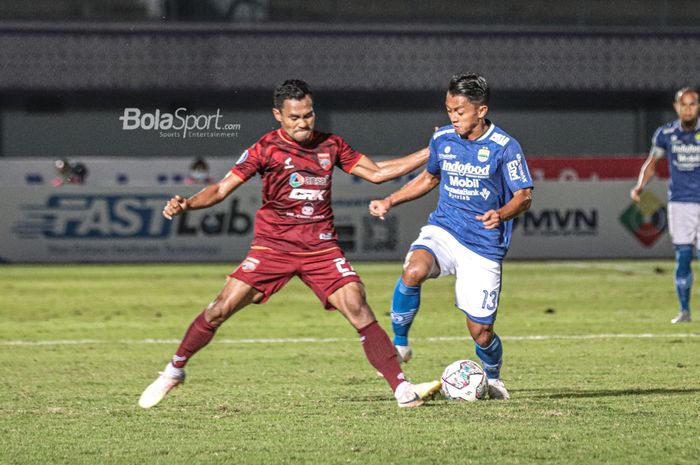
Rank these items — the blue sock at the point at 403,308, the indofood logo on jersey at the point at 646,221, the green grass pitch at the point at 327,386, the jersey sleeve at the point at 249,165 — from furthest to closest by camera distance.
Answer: the indofood logo on jersey at the point at 646,221, the blue sock at the point at 403,308, the jersey sleeve at the point at 249,165, the green grass pitch at the point at 327,386

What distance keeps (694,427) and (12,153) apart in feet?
96.0

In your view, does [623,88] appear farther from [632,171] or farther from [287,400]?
[287,400]

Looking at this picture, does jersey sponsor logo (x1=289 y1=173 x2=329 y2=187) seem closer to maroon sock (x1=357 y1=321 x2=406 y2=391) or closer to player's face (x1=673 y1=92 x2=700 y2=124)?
maroon sock (x1=357 y1=321 x2=406 y2=391)

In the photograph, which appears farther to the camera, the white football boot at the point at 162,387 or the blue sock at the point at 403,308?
the blue sock at the point at 403,308

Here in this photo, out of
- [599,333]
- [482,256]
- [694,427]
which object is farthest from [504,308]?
[694,427]

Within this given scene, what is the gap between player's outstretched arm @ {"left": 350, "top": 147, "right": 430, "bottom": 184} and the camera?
7.70 m

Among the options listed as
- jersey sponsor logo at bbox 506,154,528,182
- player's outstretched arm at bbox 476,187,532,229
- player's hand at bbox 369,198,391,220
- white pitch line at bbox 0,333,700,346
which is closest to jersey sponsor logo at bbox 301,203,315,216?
player's hand at bbox 369,198,391,220

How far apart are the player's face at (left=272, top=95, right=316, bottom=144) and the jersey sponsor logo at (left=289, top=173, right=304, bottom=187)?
0.67 feet

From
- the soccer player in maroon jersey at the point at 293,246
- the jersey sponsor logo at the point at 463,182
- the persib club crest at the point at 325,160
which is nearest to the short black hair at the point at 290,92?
the soccer player in maroon jersey at the point at 293,246

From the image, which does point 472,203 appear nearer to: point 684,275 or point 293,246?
point 293,246

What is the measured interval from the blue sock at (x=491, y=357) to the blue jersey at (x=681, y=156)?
5543 millimetres

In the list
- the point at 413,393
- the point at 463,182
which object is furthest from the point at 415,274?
the point at 413,393

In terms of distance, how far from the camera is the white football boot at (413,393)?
7.39m

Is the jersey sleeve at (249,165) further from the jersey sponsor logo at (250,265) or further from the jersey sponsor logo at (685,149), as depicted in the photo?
the jersey sponsor logo at (685,149)
